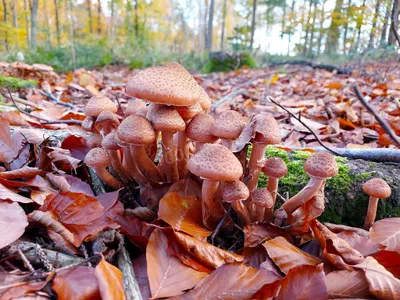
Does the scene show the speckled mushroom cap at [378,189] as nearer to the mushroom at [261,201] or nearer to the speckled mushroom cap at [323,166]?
the speckled mushroom cap at [323,166]

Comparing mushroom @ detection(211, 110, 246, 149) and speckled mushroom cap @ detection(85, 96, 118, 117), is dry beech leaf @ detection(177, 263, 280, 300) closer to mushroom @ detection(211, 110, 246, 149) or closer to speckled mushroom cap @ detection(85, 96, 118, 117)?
mushroom @ detection(211, 110, 246, 149)

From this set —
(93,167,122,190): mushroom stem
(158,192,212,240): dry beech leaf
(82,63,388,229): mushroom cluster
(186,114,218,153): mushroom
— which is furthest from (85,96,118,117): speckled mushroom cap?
(158,192,212,240): dry beech leaf

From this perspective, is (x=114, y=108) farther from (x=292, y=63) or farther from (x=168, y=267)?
(x=292, y=63)

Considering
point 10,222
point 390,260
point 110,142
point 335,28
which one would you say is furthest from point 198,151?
point 335,28

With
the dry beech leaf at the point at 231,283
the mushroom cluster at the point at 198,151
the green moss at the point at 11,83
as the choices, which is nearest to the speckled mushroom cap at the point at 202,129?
the mushroom cluster at the point at 198,151

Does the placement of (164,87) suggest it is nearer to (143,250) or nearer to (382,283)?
(143,250)

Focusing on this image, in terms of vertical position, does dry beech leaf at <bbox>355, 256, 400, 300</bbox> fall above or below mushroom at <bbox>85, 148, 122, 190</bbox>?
below
